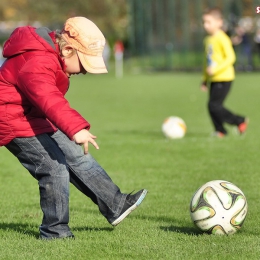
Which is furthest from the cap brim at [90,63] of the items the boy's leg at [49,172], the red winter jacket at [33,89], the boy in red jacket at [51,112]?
the boy's leg at [49,172]

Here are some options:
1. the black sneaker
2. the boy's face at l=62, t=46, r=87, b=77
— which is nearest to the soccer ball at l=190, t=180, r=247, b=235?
the black sneaker

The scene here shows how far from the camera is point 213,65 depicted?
12602mm

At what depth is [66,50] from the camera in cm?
552

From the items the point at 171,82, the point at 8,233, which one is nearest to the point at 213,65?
the point at 8,233

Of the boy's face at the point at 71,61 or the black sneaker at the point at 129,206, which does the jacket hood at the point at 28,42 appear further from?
the black sneaker at the point at 129,206

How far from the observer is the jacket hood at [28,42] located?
213 inches

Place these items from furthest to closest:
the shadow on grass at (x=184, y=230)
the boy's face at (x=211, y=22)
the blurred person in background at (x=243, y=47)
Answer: the blurred person in background at (x=243, y=47), the boy's face at (x=211, y=22), the shadow on grass at (x=184, y=230)

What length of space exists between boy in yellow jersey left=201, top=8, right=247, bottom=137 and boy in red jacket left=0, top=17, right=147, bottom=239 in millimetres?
6929

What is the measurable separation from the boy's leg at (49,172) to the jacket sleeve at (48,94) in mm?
429

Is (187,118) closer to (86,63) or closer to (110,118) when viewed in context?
(110,118)

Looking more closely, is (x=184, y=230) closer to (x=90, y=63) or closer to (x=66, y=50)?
(x=90, y=63)

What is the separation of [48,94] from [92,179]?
37.4 inches

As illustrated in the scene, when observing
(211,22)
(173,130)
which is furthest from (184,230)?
(211,22)

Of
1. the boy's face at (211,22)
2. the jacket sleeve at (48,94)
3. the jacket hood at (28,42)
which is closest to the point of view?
the jacket sleeve at (48,94)
